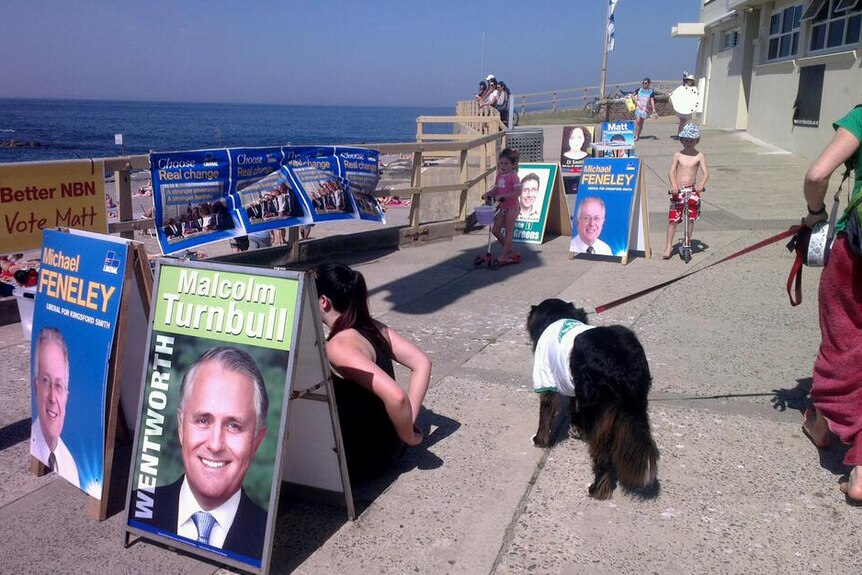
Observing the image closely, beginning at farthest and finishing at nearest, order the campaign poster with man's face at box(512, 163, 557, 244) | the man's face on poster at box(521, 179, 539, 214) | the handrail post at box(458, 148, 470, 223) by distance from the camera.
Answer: the handrail post at box(458, 148, 470, 223) < the man's face on poster at box(521, 179, 539, 214) < the campaign poster with man's face at box(512, 163, 557, 244)

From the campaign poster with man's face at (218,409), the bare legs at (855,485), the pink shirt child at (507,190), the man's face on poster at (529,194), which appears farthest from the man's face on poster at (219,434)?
the man's face on poster at (529,194)

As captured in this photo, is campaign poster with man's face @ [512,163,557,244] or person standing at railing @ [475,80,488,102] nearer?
campaign poster with man's face @ [512,163,557,244]

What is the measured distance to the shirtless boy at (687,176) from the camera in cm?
807

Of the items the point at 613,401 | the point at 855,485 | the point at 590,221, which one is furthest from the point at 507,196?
the point at 855,485

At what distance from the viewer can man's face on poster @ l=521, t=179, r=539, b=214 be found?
31.4 ft

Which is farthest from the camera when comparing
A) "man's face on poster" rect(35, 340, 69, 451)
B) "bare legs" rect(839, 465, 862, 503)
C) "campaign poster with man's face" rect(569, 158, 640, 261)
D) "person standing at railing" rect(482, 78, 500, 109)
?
"person standing at railing" rect(482, 78, 500, 109)

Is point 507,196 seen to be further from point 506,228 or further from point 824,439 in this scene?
point 824,439

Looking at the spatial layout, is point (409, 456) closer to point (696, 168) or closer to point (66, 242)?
point (66, 242)

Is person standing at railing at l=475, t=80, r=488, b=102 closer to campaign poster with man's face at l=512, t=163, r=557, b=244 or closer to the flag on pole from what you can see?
campaign poster with man's face at l=512, t=163, r=557, b=244

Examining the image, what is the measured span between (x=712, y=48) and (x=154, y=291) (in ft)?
94.0

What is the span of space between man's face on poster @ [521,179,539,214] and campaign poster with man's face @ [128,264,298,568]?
→ 7078 mm

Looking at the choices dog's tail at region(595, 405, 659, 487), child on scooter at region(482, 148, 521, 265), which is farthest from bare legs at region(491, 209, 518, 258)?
dog's tail at region(595, 405, 659, 487)

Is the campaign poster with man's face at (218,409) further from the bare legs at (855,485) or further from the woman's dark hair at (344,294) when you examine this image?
the bare legs at (855,485)

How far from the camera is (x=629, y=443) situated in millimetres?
3209
